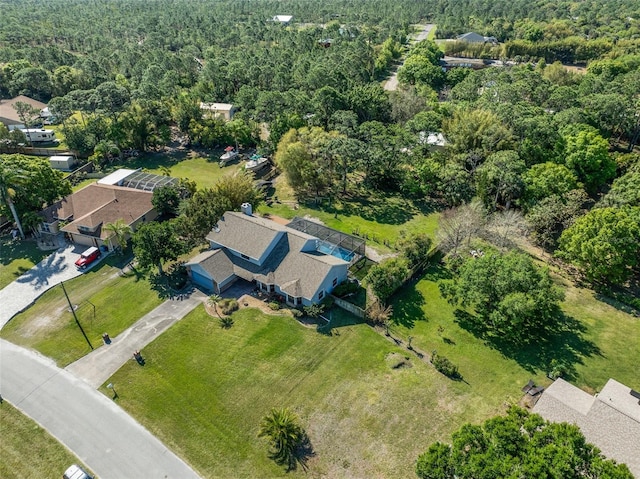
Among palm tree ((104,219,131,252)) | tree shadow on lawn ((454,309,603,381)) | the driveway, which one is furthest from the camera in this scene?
palm tree ((104,219,131,252))

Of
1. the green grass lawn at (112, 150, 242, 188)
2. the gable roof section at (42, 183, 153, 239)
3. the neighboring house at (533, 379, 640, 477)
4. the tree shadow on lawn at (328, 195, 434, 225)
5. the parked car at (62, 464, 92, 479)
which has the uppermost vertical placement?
the neighboring house at (533, 379, 640, 477)

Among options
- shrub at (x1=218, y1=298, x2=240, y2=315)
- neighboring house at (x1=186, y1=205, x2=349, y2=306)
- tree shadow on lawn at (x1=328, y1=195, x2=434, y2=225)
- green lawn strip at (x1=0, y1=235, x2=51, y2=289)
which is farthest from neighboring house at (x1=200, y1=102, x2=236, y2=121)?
shrub at (x1=218, y1=298, x2=240, y2=315)

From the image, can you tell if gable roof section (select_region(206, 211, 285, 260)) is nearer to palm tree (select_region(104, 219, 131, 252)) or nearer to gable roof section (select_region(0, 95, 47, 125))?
palm tree (select_region(104, 219, 131, 252))

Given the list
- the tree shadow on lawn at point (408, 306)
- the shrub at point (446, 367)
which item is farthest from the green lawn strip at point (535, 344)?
the shrub at point (446, 367)

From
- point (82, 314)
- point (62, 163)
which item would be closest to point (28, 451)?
point (82, 314)

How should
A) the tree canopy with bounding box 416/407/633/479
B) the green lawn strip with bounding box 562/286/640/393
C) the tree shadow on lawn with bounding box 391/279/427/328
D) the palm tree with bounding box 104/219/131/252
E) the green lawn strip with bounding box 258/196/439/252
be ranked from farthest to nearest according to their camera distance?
1. the green lawn strip with bounding box 258/196/439/252
2. the palm tree with bounding box 104/219/131/252
3. the tree shadow on lawn with bounding box 391/279/427/328
4. the green lawn strip with bounding box 562/286/640/393
5. the tree canopy with bounding box 416/407/633/479

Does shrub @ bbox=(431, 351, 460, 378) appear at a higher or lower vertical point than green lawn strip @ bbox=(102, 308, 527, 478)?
higher

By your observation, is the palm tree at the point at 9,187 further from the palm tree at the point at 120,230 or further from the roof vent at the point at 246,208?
the roof vent at the point at 246,208

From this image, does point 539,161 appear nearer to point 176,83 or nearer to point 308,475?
point 308,475

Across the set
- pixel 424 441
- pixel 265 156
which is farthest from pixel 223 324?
pixel 265 156

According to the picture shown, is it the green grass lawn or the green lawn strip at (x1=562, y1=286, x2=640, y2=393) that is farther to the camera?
the green grass lawn
